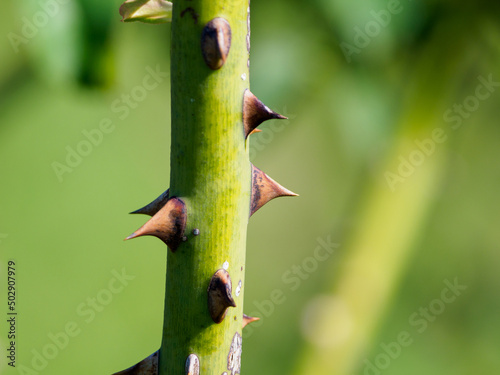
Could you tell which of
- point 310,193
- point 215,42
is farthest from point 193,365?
point 310,193

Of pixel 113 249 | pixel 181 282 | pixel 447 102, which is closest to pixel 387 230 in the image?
pixel 447 102

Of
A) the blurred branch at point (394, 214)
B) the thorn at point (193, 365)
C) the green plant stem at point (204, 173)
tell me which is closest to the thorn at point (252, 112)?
the green plant stem at point (204, 173)

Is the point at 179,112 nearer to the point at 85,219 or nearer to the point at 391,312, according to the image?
the point at 85,219

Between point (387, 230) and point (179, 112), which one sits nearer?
point (179, 112)

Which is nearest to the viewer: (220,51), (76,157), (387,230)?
(220,51)

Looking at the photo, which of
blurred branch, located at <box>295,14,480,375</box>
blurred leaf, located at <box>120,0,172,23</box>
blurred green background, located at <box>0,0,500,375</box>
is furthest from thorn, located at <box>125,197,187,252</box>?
blurred branch, located at <box>295,14,480,375</box>

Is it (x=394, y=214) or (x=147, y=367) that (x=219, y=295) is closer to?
(x=147, y=367)
